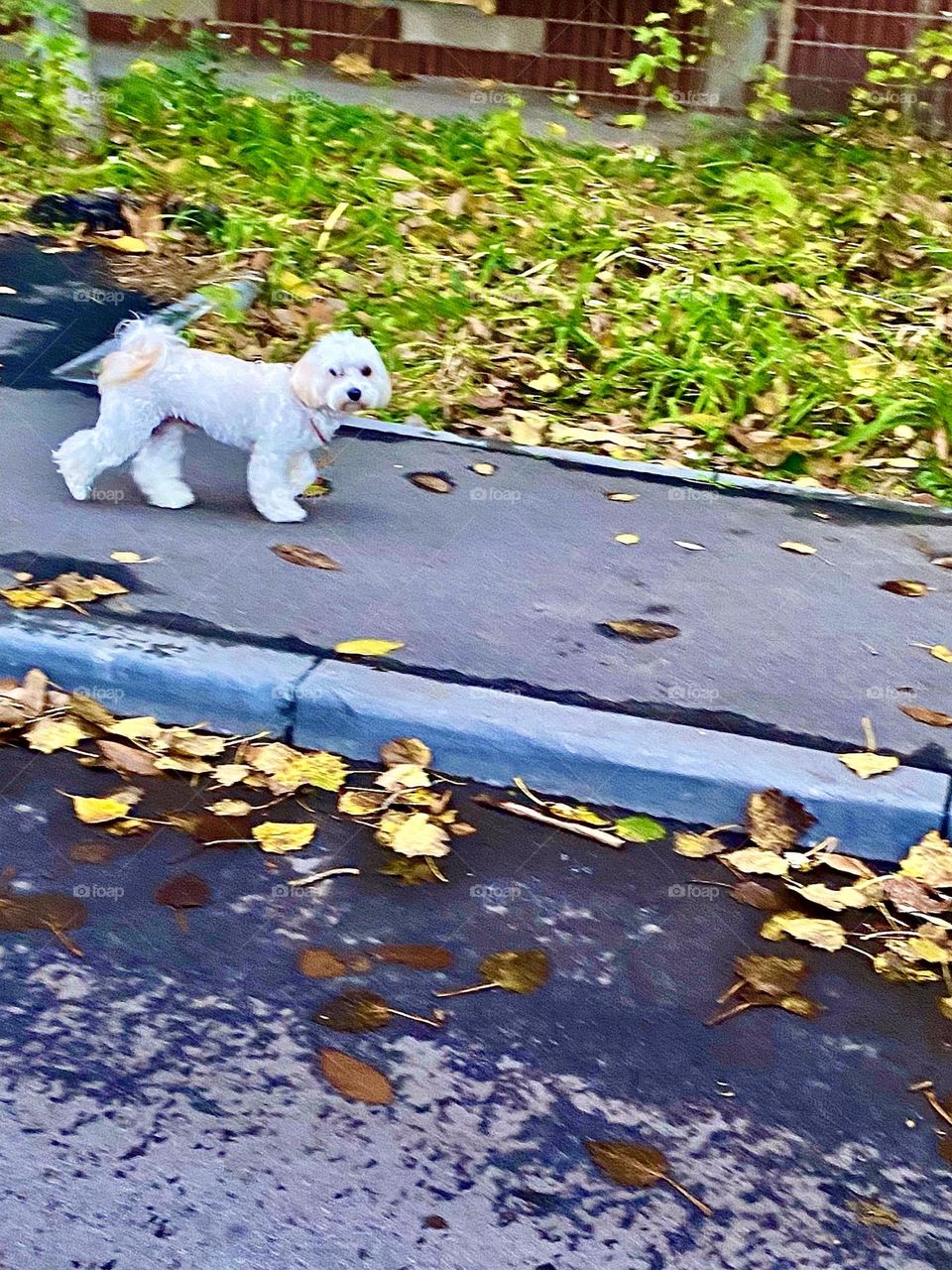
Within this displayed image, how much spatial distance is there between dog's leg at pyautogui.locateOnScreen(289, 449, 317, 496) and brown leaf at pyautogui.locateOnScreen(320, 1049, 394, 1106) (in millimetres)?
2341

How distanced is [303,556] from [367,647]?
0.67m

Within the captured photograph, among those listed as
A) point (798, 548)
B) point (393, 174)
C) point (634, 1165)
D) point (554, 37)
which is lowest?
point (634, 1165)

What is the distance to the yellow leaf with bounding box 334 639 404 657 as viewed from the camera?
3.79 metres

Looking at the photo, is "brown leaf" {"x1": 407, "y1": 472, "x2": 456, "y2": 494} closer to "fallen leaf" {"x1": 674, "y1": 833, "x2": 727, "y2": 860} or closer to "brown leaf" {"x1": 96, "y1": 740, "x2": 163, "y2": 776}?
"brown leaf" {"x1": 96, "y1": 740, "x2": 163, "y2": 776}

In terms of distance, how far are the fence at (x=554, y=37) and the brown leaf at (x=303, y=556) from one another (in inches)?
210

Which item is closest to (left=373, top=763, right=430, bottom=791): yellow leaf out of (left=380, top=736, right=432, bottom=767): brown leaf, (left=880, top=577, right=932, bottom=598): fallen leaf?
(left=380, top=736, right=432, bottom=767): brown leaf

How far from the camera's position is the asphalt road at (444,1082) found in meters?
2.27

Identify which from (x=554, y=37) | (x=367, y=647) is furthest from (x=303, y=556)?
(x=554, y=37)

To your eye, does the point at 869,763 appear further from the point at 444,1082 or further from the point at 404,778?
the point at 444,1082

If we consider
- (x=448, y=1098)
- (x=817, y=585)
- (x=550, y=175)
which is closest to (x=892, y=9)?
(x=550, y=175)

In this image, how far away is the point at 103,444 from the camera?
4355 mm

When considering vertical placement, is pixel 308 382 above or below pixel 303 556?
above

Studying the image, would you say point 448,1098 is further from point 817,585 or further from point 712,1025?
point 817,585

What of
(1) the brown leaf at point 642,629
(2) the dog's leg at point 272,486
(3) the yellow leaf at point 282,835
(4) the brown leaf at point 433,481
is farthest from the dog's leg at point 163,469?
(3) the yellow leaf at point 282,835
